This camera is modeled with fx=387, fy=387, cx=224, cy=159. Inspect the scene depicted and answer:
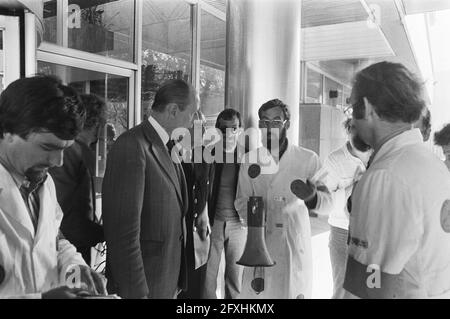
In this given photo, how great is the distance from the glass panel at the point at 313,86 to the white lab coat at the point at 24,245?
914 mm

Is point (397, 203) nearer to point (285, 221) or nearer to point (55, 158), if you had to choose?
point (285, 221)

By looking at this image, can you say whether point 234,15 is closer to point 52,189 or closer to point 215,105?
point 215,105

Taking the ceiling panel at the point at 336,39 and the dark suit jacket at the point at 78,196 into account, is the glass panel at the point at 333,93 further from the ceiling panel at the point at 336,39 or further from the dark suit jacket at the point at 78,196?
the dark suit jacket at the point at 78,196

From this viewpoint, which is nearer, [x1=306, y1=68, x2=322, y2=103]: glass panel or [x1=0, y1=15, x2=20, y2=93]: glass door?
[x1=0, y1=15, x2=20, y2=93]: glass door

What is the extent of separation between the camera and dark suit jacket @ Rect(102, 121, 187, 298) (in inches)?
39.6

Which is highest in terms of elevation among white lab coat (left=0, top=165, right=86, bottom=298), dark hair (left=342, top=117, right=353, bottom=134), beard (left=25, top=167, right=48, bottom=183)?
dark hair (left=342, top=117, right=353, bottom=134)

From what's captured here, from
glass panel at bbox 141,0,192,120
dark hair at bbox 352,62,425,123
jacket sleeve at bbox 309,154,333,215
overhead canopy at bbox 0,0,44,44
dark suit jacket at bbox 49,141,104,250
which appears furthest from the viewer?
glass panel at bbox 141,0,192,120

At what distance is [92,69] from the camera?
1.57 m

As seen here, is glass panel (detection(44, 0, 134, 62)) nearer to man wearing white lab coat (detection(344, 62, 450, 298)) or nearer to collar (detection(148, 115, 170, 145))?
collar (detection(148, 115, 170, 145))

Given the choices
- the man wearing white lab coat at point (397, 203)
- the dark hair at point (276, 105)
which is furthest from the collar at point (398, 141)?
the dark hair at point (276, 105)

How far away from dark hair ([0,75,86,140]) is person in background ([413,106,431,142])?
2.37ft

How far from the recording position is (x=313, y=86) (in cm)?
137

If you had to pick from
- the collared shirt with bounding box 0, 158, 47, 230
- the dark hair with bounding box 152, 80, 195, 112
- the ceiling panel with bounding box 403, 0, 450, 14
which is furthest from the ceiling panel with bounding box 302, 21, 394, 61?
the collared shirt with bounding box 0, 158, 47, 230
